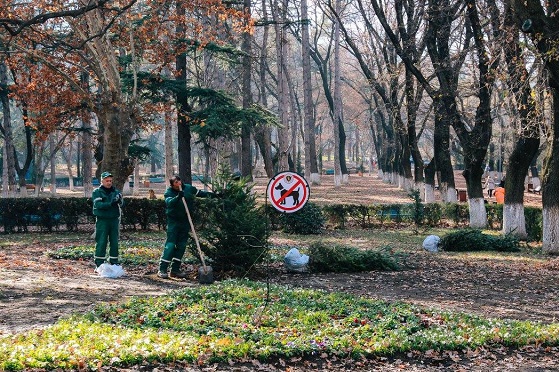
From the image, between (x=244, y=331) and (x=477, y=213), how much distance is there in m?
A: 19.6

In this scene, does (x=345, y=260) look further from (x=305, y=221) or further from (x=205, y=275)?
(x=305, y=221)

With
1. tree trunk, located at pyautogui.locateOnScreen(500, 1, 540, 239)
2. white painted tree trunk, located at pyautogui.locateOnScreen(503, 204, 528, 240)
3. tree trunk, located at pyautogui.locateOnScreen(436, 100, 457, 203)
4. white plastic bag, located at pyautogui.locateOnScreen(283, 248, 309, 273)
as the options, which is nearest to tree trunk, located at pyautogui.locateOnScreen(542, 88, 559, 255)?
tree trunk, located at pyautogui.locateOnScreen(500, 1, 540, 239)

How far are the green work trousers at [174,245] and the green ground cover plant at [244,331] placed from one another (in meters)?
2.56

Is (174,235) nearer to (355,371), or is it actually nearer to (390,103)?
(355,371)

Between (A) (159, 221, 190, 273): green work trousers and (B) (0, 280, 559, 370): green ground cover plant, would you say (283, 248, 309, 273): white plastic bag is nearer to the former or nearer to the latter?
(A) (159, 221, 190, 273): green work trousers

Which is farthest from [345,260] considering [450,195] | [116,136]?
[450,195]

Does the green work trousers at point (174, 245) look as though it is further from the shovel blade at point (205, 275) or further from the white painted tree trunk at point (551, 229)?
the white painted tree trunk at point (551, 229)

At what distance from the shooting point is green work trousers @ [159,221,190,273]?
14.1 metres

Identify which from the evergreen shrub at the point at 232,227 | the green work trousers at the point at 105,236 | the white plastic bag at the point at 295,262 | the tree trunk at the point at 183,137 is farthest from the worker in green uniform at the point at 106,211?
the tree trunk at the point at 183,137

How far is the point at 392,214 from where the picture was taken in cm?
2898

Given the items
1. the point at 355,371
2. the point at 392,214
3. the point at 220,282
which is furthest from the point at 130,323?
the point at 392,214

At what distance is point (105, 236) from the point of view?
1434 cm

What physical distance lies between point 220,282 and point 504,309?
4.95 m

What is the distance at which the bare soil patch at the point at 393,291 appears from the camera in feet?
27.5
